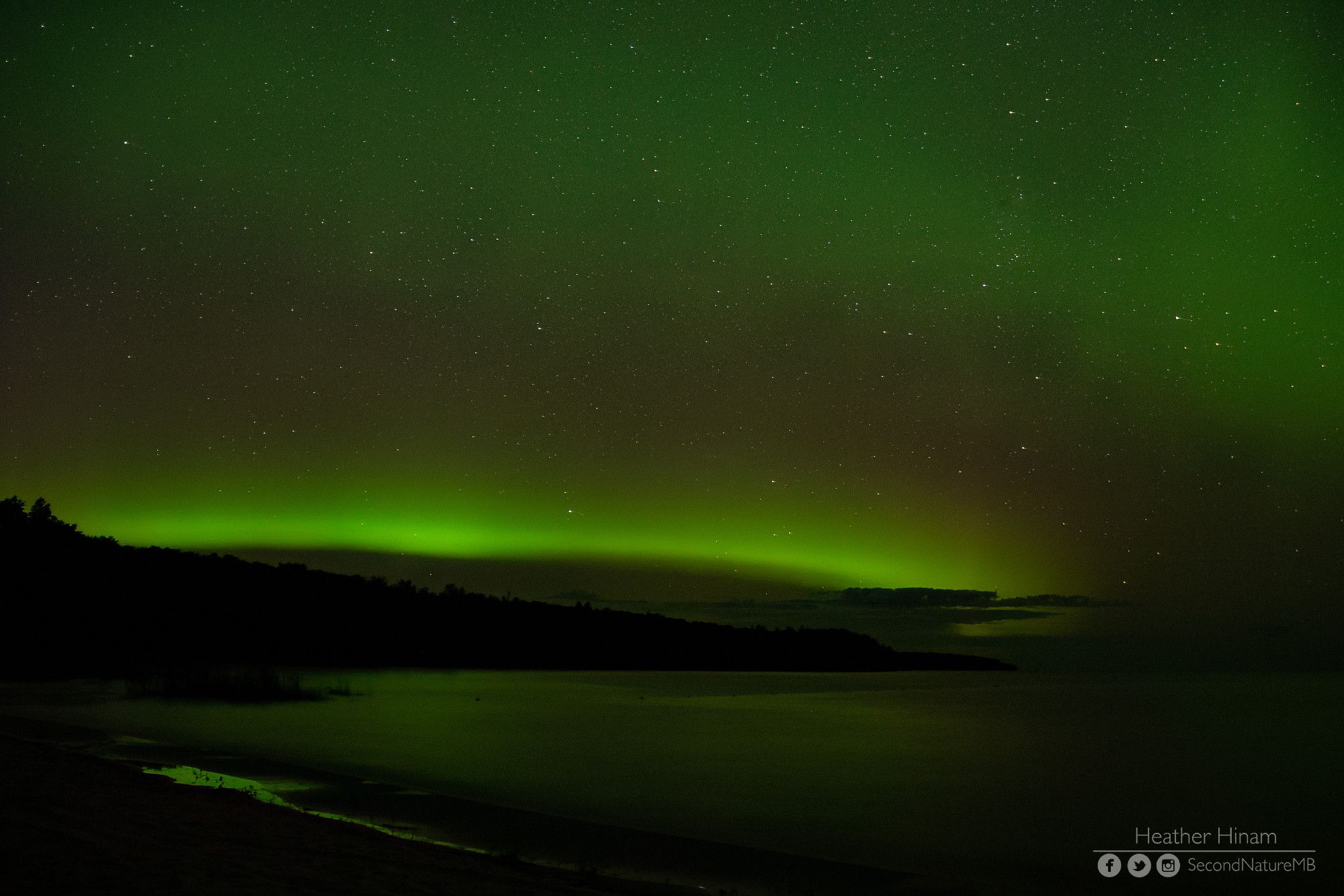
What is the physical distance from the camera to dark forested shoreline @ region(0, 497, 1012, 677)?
5697 cm

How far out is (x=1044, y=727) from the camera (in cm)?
4025

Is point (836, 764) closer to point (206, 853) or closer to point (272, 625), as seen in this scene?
point (206, 853)

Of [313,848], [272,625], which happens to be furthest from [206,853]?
[272,625]

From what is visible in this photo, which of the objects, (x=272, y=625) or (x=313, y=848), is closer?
(x=313, y=848)

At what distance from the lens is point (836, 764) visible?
25.2 metres

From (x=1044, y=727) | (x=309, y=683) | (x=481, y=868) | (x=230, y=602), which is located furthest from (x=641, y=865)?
(x=230, y=602)

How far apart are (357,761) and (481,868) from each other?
47.8ft

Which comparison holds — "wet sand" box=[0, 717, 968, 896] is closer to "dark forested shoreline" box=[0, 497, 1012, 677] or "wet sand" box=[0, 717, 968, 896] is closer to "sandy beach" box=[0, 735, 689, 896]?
"sandy beach" box=[0, 735, 689, 896]

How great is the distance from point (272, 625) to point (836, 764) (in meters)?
62.2

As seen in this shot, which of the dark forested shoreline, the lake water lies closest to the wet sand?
the lake water

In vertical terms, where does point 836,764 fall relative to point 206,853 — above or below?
below

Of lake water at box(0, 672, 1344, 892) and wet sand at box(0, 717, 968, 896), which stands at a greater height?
wet sand at box(0, 717, 968, 896)

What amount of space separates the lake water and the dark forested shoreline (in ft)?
60.0

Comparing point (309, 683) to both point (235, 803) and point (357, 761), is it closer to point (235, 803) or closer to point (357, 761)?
point (357, 761)
